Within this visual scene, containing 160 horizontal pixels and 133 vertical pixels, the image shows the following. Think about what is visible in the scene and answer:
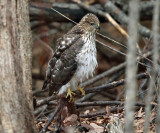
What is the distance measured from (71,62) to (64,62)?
0.11 m

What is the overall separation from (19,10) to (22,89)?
0.76 meters

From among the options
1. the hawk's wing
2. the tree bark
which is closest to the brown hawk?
the hawk's wing

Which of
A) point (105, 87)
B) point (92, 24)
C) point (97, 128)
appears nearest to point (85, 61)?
point (105, 87)

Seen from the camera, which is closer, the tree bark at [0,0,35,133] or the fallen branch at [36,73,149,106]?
the tree bark at [0,0,35,133]

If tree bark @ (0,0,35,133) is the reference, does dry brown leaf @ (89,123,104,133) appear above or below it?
below

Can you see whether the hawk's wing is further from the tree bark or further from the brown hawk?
the tree bark

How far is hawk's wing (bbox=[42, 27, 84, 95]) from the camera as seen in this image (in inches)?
184

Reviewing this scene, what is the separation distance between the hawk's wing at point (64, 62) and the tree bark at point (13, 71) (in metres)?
1.45

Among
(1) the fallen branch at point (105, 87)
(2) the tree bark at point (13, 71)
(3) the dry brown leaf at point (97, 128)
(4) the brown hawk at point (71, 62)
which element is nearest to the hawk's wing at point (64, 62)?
(4) the brown hawk at point (71, 62)

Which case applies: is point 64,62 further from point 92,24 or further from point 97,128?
point 97,128

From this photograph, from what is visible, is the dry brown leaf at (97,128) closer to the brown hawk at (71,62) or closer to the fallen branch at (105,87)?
the fallen branch at (105,87)

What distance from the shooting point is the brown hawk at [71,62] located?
15.3ft

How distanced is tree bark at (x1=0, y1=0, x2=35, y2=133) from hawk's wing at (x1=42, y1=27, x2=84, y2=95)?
145cm

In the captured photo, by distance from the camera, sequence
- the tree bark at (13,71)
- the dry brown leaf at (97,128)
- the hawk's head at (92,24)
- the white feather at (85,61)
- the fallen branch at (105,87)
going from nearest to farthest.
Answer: the tree bark at (13,71) → the dry brown leaf at (97,128) → the fallen branch at (105,87) → the white feather at (85,61) → the hawk's head at (92,24)
